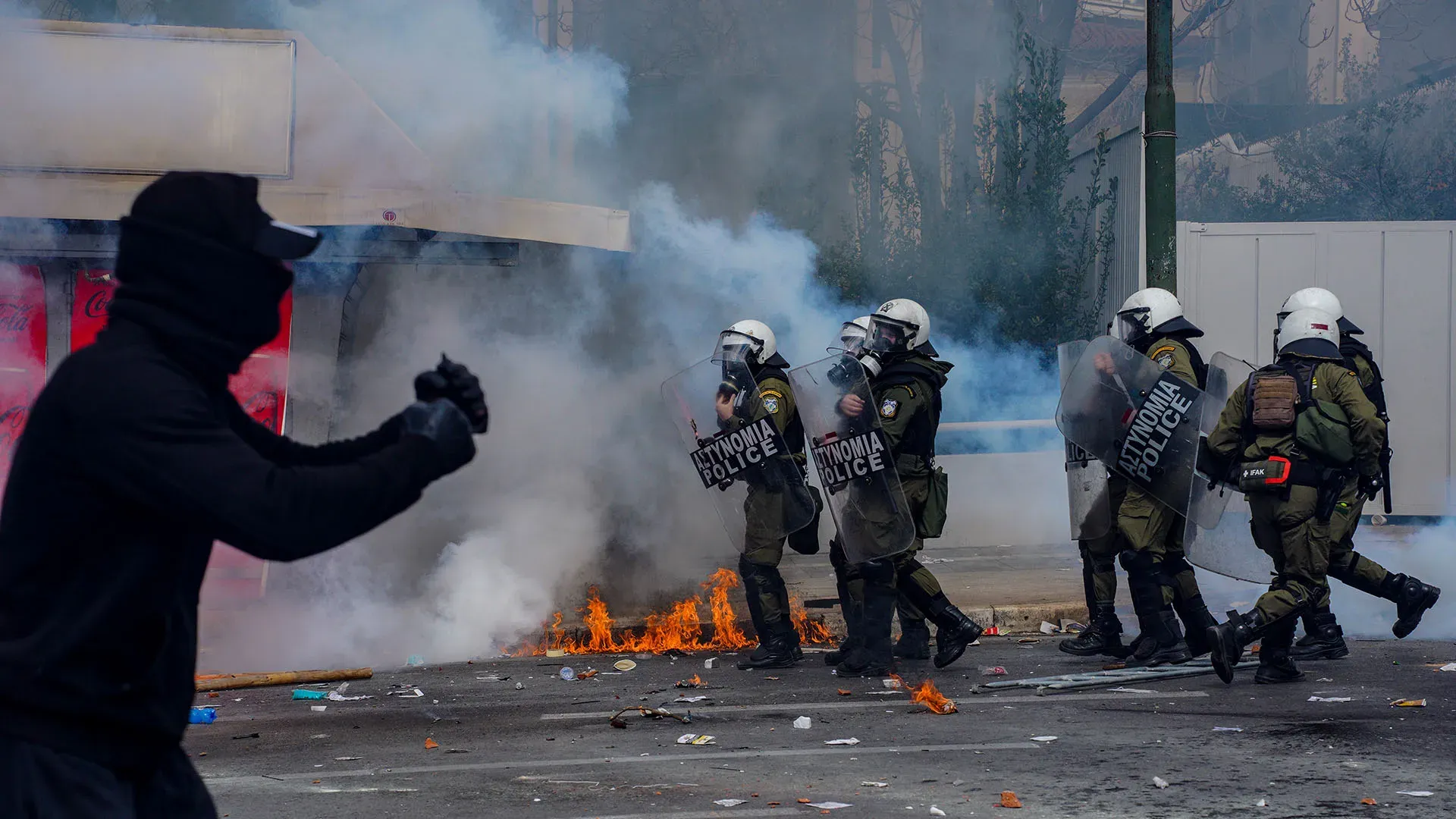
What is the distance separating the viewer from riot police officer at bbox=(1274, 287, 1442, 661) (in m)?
6.46

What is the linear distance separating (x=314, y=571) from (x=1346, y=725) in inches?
221

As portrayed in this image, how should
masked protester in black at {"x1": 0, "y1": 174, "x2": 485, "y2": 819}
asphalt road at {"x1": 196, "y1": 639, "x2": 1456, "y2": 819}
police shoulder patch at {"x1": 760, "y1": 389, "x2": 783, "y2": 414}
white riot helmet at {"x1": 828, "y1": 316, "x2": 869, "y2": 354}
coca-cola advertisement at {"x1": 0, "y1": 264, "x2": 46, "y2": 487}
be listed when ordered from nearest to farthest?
1. masked protester in black at {"x1": 0, "y1": 174, "x2": 485, "y2": 819}
2. asphalt road at {"x1": 196, "y1": 639, "x2": 1456, "y2": 819}
3. police shoulder patch at {"x1": 760, "y1": 389, "x2": 783, "y2": 414}
4. white riot helmet at {"x1": 828, "y1": 316, "x2": 869, "y2": 354}
5. coca-cola advertisement at {"x1": 0, "y1": 264, "x2": 46, "y2": 487}

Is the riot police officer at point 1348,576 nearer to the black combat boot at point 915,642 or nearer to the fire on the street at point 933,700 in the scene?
the black combat boot at point 915,642

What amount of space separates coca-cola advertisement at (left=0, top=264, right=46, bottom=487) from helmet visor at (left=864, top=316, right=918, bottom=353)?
4933 mm

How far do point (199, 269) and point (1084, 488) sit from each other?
572cm

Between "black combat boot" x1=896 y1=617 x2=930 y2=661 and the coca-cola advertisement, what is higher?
the coca-cola advertisement

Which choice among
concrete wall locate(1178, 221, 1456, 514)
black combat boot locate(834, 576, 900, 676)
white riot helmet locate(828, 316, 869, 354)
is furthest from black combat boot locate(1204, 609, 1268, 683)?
concrete wall locate(1178, 221, 1456, 514)

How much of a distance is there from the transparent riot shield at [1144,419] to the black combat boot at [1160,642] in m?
0.52

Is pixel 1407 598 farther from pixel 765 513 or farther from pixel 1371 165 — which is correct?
pixel 1371 165

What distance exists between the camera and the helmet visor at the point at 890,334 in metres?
6.66

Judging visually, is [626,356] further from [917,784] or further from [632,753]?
[917,784]

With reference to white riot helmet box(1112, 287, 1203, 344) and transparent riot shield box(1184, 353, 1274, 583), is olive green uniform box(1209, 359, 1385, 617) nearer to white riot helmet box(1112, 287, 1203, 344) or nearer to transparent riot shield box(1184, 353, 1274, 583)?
transparent riot shield box(1184, 353, 1274, 583)

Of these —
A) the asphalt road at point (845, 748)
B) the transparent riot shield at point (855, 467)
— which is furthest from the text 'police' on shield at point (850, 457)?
the asphalt road at point (845, 748)

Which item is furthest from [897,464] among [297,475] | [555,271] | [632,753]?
[297,475]
